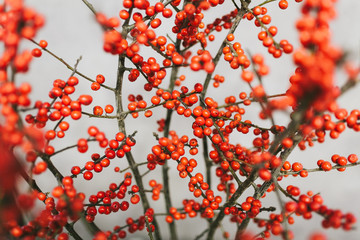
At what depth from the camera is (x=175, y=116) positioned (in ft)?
4.81

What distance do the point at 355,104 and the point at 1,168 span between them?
4.66 ft

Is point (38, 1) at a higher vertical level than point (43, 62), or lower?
higher

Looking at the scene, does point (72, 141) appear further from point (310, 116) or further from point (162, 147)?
point (310, 116)

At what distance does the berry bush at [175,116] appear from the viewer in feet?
1.60

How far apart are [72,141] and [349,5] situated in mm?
1395

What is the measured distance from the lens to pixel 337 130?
0.62m

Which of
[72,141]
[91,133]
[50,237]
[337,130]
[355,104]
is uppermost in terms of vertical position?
[355,104]

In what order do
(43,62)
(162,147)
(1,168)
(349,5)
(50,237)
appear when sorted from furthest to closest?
1. (43,62)
2. (349,5)
3. (162,147)
4. (50,237)
5. (1,168)

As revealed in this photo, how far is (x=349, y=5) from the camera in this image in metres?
1.29

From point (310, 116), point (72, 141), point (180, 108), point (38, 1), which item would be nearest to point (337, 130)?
point (310, 116)

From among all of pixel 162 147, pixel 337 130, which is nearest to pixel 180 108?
pixel 162 147

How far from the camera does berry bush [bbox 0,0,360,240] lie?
19.2 inches

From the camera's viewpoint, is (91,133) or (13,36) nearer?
(13,36)

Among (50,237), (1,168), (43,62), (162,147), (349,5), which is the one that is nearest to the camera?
(1,168)
